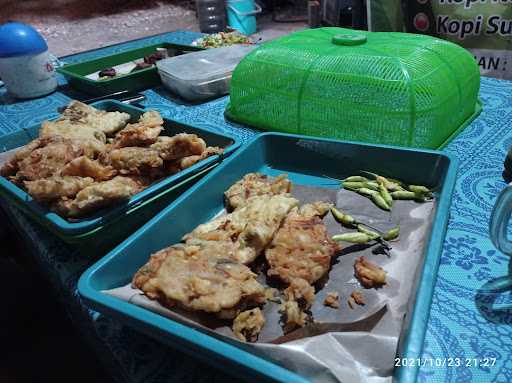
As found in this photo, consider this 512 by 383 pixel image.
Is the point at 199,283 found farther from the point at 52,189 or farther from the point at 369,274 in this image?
the point at 52,189

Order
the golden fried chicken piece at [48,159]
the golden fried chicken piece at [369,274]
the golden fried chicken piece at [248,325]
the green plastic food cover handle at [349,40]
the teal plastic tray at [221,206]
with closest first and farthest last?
the teal plastic tray at [221,206] < the golden fried chicken piece at [248,325] < the golden fried chicken piece at [369,274] < the golden fried chicken piece at [48,159] < the green plastic food cover handle at [349,40]

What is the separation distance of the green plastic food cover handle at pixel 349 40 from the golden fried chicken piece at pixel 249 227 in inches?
34.7

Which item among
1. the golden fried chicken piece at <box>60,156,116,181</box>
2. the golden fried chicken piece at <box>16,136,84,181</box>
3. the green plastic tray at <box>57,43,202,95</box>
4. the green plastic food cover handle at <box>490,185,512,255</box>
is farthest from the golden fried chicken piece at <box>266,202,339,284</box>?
the green plastic tray at <box>57,43,202,95</box>

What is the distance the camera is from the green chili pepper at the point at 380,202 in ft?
4.36

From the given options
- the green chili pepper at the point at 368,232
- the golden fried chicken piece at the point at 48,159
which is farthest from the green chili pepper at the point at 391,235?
the golden fried chicken piece at the point at 48,159

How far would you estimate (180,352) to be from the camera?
3.09ft

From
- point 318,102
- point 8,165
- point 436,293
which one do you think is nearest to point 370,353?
point 436,293

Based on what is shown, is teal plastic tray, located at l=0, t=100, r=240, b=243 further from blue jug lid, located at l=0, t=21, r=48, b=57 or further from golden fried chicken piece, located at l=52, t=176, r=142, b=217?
blue jug lid, located at l=0, t=21, r=48, b=57

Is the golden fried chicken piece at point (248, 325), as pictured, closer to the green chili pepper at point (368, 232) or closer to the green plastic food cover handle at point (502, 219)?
the green chili pepper at point (368, 232)

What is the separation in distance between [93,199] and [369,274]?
81 centimetres

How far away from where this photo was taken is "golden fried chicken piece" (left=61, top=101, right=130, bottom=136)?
5.96ft

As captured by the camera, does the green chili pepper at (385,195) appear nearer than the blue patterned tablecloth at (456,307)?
No

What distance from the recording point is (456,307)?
100cm

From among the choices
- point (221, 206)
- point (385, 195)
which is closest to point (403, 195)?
point (385, 195)
